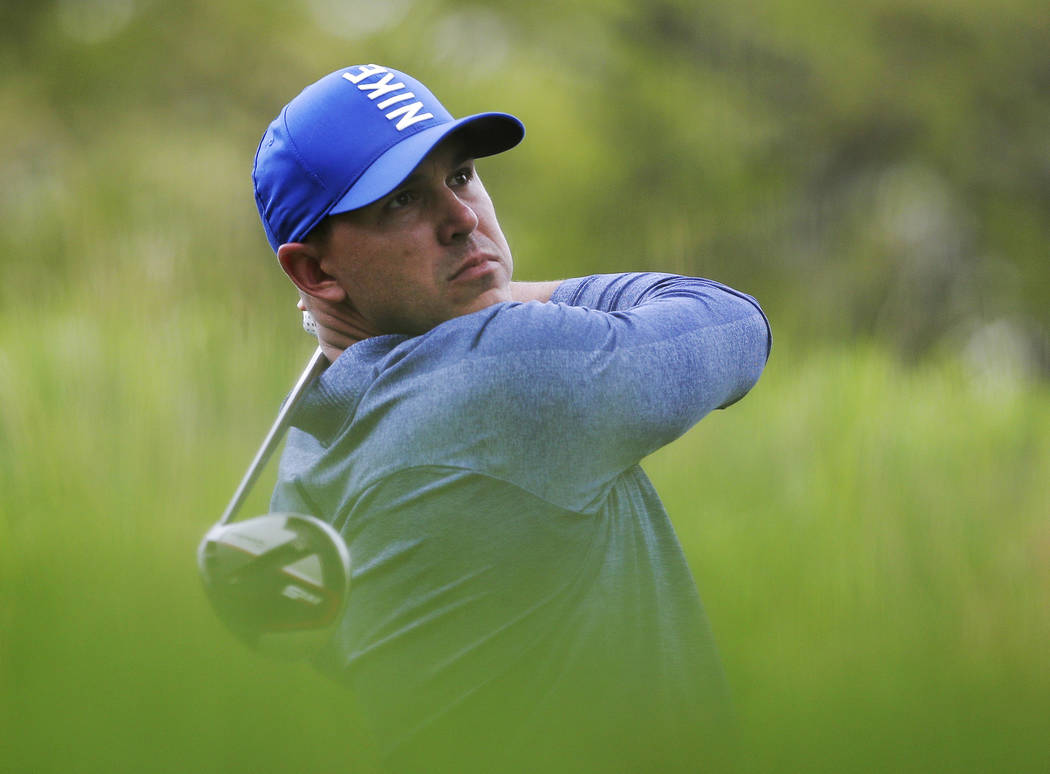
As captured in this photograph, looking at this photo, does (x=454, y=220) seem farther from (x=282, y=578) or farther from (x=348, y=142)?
(x=282, y=578)

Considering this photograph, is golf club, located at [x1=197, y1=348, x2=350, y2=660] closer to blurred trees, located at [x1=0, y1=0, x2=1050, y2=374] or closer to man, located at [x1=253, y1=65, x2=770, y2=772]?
man, located at [x1=253, y1=65, x2=770, y2=772]

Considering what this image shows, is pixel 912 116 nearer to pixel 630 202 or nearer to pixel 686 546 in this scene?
pixel 630 202

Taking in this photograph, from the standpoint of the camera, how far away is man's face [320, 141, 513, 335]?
618 mm

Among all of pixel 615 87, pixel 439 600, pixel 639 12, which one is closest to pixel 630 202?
pixel 615 87

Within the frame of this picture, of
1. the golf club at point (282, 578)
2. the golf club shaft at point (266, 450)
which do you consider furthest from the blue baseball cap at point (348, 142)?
the golf club at point (282, 578)

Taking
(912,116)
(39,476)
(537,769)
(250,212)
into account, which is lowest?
(537,769)

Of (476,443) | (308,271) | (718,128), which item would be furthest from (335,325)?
(718,128)

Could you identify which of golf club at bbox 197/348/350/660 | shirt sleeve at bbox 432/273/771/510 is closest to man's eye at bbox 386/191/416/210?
shirt sleeve at bbox 432/273/771/510

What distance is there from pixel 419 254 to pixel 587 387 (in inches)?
5.8

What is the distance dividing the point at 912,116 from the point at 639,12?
1.46 ft

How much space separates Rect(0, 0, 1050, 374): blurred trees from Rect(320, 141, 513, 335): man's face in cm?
54

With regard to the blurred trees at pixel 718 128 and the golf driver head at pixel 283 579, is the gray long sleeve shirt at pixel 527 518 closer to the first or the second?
the golf driver head at pixel 283 579

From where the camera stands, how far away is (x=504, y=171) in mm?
1666

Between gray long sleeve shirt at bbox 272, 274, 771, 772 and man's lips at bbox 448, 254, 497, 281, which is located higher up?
man's lips at bbox 448, 254, 497, 281
